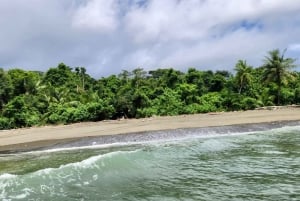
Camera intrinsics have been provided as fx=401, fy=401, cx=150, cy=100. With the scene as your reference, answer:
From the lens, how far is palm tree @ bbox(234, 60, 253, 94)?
54706 mm

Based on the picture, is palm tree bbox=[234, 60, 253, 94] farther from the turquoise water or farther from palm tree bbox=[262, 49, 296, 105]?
the turquoise water

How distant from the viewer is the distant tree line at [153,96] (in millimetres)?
46719

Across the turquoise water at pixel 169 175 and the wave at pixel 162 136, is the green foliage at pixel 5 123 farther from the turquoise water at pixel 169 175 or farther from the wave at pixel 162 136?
the turquoise water at pixel 169 175

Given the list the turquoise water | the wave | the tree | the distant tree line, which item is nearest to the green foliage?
the distant tree line

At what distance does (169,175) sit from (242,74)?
141 feet

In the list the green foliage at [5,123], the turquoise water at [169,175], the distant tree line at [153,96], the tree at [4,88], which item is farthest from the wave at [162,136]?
the tree at [4,88]

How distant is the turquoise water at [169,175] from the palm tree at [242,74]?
3381 cm

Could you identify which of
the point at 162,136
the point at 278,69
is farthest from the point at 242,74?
the point at 162,136

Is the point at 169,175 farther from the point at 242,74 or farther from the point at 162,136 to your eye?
the point at 242,74

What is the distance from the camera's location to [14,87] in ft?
178

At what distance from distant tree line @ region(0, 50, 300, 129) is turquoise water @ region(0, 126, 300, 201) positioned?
25.5m

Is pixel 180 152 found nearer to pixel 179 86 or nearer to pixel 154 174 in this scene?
pixel 154 174

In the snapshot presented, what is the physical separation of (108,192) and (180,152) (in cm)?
799

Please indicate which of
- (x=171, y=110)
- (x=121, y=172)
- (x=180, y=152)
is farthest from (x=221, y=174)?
(x=171, y=110)
